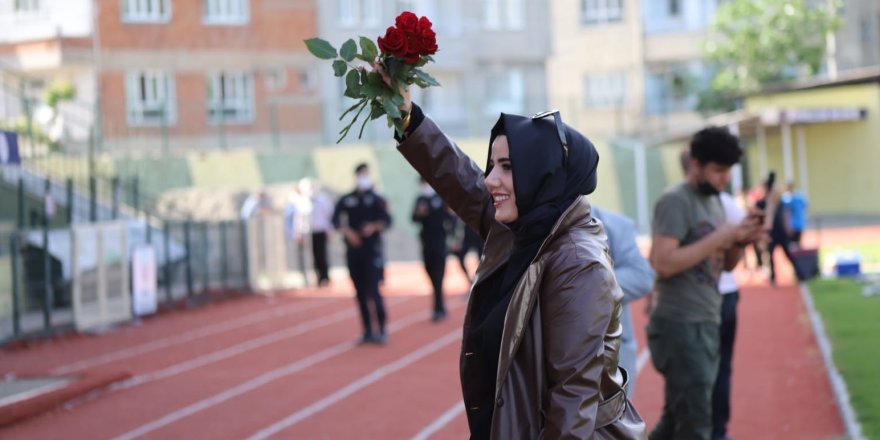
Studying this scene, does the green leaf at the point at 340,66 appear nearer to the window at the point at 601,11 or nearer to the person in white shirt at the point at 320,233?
the person in white shirt at the point at 320,233

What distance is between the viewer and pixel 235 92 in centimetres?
4856

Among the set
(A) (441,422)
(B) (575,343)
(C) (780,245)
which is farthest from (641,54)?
(B) (575,343)

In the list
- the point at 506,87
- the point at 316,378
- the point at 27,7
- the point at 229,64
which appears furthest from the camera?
the point at 506,87

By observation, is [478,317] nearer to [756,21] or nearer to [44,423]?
[44,423]

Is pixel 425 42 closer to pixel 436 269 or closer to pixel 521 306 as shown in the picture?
pixel 521 306

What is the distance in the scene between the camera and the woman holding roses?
394 centimetres

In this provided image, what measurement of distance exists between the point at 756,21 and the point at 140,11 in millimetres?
22171

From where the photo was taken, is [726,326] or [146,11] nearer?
[726,326]

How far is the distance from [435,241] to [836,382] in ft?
25.7

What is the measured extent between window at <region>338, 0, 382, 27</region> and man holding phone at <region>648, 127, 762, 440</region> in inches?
1751

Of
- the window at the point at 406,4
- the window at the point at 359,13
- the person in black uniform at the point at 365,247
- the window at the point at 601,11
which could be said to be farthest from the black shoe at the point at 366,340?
the window at the point at 601,11

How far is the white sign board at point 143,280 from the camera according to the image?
20469 millimetres

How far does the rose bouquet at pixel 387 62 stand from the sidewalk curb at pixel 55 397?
25.5 ft

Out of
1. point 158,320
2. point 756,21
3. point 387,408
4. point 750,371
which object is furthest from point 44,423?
point 756,21
